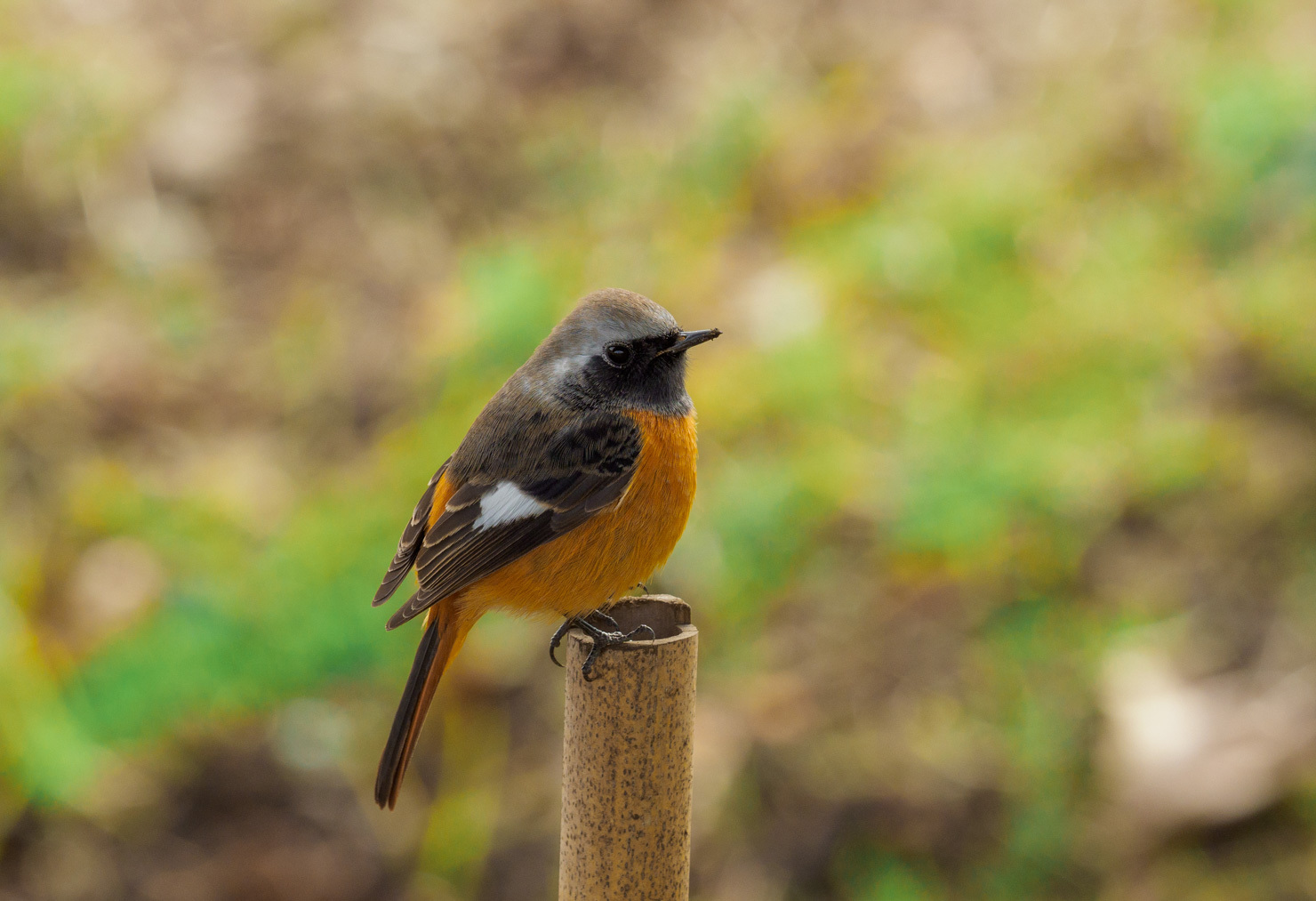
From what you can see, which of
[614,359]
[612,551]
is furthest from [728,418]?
[612,551]

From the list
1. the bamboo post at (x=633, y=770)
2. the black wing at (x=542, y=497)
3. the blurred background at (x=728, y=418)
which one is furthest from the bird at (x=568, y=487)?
the blurred background at (x=728, y=418)

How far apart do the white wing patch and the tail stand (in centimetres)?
22

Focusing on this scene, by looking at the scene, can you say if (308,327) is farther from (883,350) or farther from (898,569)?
(898,569)

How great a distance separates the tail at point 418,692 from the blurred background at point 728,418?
1.79m

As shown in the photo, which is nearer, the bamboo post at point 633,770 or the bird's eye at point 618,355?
the bamboo post at point 633,770

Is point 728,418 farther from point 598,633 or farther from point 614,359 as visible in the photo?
point 598,633

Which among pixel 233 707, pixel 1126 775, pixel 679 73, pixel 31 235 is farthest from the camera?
pixel 679 73

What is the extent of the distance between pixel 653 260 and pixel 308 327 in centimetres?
178

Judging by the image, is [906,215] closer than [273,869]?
Result: No

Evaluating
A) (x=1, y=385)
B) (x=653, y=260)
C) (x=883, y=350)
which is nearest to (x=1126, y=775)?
(x=883, y=350)

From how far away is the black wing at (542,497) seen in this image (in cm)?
294

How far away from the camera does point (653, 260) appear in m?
6.56

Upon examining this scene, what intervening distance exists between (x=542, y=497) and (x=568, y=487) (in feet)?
0.21

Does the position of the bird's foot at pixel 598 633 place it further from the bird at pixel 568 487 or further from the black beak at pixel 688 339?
the black beak at pixel 688 339
